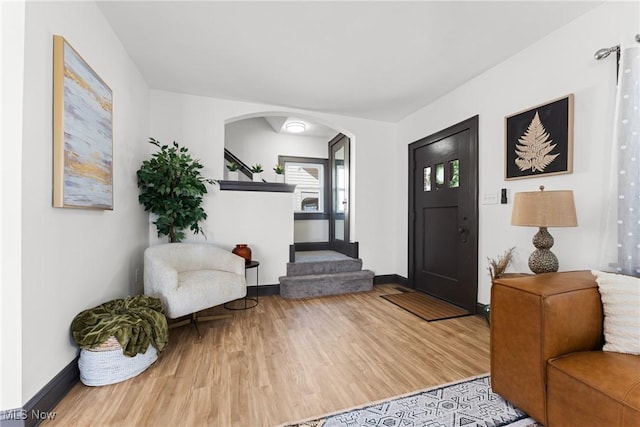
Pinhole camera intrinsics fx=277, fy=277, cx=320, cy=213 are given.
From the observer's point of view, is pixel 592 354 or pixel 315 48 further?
pixel 315 48

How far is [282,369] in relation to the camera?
1827 millimetres

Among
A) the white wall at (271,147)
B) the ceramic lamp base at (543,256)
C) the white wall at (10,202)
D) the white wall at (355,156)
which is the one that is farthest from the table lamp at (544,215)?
the white wall at (271,147)

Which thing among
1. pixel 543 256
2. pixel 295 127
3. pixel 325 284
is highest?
pixel 295 127

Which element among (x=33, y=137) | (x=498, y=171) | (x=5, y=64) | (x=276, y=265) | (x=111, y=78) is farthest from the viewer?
(x=276, y=265)

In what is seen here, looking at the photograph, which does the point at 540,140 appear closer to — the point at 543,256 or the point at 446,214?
the point at 543,256

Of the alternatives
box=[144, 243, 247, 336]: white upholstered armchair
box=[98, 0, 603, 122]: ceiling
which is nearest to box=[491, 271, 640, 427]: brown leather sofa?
box=[98, 0, 603, 122]: ceiling

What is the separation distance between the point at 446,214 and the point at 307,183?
2658 millimetres

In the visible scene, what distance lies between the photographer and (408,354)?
2020mm

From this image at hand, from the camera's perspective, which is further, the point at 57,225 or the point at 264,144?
the point at 264,144

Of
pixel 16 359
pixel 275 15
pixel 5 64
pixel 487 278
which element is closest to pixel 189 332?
pixel 16 359

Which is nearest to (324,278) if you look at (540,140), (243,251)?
(243,251)

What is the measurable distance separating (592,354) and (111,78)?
134 inches

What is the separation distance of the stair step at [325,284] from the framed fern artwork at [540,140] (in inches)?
81.8

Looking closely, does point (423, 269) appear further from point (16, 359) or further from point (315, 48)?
point (16, 359)
